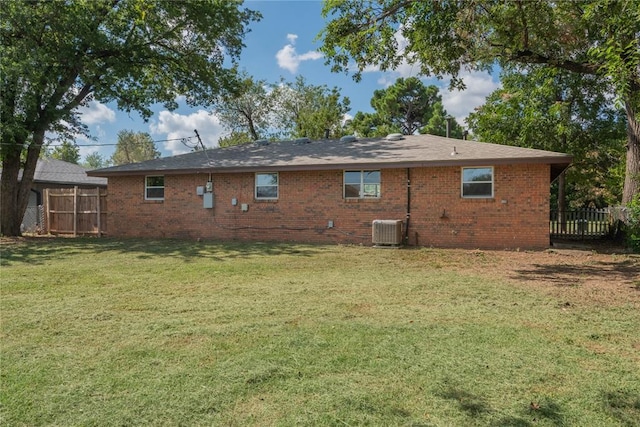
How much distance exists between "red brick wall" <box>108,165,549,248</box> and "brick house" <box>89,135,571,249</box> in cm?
3

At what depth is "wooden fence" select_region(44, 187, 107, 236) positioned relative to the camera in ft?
54.1

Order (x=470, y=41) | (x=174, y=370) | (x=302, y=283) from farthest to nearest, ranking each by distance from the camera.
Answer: (x=470, y=41) → (x=302, y=283) → (x=174, y=370)

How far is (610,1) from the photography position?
19.8 feet

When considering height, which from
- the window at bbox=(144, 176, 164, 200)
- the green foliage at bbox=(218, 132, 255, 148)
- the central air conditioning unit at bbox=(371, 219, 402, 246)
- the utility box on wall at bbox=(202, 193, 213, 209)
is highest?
the green foliage at bbox=(218, 132, 255, 148)

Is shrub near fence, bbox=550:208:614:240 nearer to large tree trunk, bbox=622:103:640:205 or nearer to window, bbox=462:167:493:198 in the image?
large tree trunk, bbox=622:103:640:205

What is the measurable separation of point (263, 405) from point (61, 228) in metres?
17.6

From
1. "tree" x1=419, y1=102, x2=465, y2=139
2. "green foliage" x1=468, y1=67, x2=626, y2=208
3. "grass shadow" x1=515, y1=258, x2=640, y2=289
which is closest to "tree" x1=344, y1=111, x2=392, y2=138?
"tree" x1=419, y1=102, x2=465, y2=139

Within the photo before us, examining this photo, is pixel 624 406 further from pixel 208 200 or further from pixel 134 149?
pixel 134 149

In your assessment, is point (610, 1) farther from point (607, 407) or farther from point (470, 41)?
point (607, 407)

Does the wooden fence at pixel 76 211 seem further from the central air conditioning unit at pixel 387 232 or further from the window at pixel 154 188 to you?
the central air conditioning unit at pixel 387 232

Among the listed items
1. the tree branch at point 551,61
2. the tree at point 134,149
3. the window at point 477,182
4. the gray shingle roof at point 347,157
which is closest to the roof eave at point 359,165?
the gray shingle roof at point 347,157

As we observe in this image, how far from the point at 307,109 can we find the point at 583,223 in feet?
Result: 72.1

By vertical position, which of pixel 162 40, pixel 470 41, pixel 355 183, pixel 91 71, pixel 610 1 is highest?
pixel 162 40

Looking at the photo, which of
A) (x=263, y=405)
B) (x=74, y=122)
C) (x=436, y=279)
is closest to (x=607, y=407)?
(x=263, y=405)
